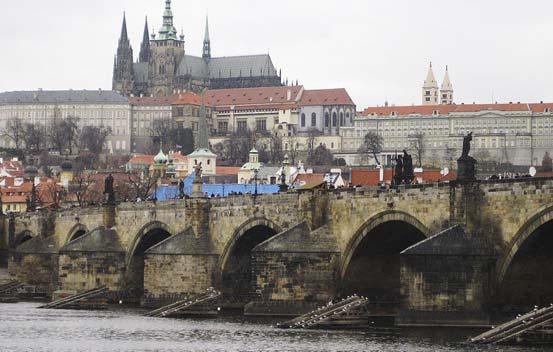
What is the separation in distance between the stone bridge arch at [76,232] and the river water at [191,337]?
2188 cm

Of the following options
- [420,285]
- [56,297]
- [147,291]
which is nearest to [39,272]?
[56,297]

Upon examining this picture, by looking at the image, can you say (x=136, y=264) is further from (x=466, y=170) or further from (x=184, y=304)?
(x=466, y=170)

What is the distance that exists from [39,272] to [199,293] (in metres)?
25.3

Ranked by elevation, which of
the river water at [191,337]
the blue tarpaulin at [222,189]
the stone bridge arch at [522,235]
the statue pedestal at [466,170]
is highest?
the blue tarpaulin at [222,189]

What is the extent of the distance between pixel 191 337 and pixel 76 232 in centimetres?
3624

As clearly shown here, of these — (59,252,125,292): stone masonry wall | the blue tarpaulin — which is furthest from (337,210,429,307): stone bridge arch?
the blue tarpaulin

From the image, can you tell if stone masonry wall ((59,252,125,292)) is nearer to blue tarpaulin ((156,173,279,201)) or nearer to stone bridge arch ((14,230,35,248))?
stone bridge arch ((14,230,35,248))

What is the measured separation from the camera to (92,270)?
8338 centimetres

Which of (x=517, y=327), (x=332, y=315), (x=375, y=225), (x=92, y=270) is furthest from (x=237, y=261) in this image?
(x=517, y=327)

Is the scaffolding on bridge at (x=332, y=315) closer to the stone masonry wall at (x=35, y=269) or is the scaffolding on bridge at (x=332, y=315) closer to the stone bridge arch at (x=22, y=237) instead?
the stone masonry wall at (x=35, y=269)

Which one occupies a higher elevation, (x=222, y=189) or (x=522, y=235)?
(x=222, y=189)

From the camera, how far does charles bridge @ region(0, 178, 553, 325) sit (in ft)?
176

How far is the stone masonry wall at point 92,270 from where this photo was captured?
273ft

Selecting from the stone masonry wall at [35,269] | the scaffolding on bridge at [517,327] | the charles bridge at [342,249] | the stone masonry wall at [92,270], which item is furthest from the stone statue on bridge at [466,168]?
the stone masonry wall at [35,269]
